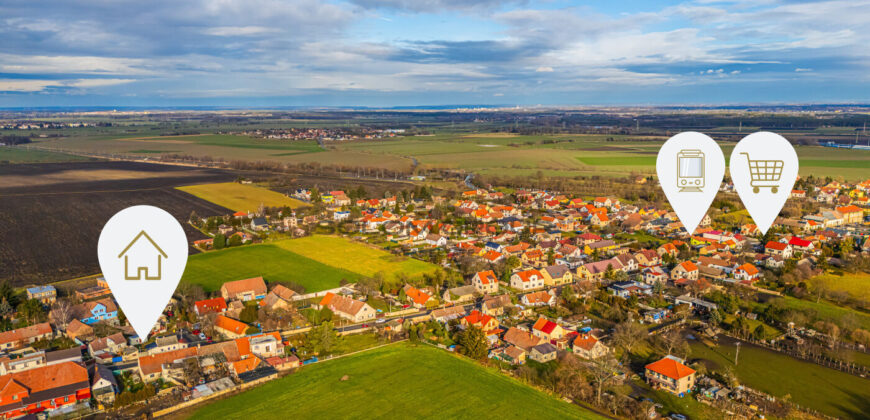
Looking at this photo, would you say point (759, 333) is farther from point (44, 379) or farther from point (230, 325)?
point (44, 379)

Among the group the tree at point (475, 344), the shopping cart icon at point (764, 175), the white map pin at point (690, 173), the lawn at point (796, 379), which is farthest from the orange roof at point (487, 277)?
the shopping cart icon at point (764, 175)

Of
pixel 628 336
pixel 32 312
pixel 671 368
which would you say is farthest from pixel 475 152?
pixel 671 368

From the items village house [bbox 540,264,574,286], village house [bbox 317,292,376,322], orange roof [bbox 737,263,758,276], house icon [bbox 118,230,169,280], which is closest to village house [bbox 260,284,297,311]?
village house [bbox 317,292,376,322]

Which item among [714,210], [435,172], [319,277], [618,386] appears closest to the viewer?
[618,386]

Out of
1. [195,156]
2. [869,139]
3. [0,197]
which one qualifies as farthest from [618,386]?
[869,139]

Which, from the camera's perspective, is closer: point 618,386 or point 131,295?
point 131,295

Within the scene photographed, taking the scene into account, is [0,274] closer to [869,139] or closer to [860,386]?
[860,386]
